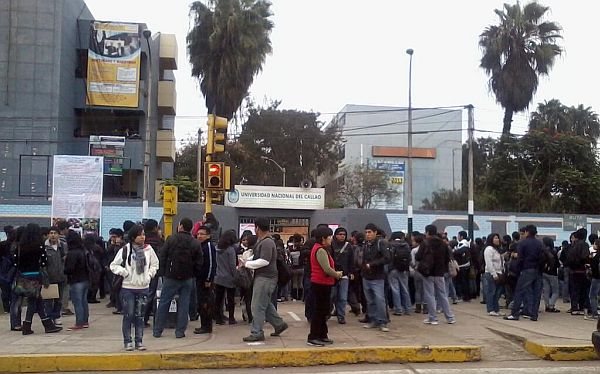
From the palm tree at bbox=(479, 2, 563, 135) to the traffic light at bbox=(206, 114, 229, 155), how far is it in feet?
87.1

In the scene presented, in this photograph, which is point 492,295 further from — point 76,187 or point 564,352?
point 76,187

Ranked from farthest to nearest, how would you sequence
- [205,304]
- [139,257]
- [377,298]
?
[377,298], [205,304], [139,257]

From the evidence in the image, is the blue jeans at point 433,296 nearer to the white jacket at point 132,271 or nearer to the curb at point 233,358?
the curb at point 233,358

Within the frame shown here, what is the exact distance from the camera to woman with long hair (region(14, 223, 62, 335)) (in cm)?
990

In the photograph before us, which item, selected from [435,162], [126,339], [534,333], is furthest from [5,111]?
[435,162]

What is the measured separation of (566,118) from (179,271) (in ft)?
150

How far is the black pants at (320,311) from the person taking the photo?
909cm

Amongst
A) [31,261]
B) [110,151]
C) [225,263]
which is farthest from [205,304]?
[110,151]

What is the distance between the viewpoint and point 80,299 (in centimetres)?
1055

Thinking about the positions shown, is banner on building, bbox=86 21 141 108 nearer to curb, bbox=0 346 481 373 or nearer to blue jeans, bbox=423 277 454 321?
blue jeans, bbox=423 277 454 321

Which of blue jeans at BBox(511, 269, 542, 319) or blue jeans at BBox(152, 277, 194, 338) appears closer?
blue jeans at BBox(152, 277, 194, 338)

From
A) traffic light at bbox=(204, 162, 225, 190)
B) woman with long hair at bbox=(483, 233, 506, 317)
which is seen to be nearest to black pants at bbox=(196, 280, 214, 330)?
traffic light at bbox=(204, 162, 225, 190)

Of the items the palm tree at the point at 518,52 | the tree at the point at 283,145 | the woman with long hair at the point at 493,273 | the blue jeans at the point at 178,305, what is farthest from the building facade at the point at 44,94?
the blue jeans at the point at 178,305

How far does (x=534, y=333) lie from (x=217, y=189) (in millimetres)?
6463
